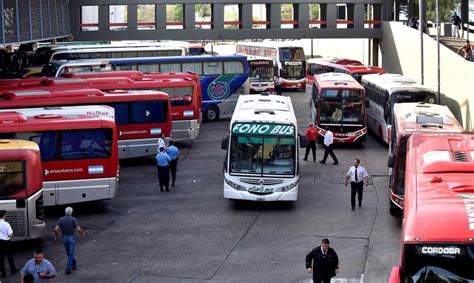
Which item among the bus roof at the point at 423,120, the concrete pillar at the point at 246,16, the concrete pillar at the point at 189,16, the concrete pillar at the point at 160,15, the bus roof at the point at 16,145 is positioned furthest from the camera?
the concrete pillar at the point at 246,16

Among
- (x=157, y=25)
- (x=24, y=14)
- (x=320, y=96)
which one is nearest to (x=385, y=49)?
(x=157, y=25)

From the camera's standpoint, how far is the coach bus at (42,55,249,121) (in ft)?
152

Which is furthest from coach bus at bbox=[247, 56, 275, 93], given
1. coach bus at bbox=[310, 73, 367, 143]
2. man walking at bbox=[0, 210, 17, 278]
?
man walking at bbox=[0, 210, 17, 278]

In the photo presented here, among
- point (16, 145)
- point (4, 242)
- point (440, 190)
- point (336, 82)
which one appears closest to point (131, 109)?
point (336, 82)

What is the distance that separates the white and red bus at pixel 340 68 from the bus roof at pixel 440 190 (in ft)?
108

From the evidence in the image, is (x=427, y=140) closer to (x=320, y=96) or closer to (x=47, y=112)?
(x=47, y=112)

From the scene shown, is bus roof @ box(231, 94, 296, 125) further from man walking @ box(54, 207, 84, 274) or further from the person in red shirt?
man walking @ box(54, 207, 84, 274)

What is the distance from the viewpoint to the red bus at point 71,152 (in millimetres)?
26359

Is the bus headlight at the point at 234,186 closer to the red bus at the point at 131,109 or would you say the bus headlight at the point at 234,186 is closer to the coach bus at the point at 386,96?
the red bus at the point at 131,109

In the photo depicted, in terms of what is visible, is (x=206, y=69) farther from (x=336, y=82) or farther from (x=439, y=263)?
(x=439, y=263)

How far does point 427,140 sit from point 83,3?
4218 centimetres

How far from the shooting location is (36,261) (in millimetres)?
17109

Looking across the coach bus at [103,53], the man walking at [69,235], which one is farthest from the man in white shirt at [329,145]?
the coach bus at [103,53]

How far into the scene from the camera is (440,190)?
50.4 feet
